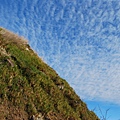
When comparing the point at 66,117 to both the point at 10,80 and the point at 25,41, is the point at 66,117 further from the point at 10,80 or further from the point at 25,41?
the point at 25,41

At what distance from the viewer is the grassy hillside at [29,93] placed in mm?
12633

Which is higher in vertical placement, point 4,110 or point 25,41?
point 25,41

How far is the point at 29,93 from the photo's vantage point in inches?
540

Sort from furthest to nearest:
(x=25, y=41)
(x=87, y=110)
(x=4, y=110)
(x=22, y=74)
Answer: (x=25, y=41)
(x=87, y=110)
(x=22, y=74)
(x=4, y=110)

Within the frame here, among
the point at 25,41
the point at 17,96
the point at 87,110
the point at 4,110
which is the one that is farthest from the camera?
the point at 25,41

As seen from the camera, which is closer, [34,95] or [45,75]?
[34,95]

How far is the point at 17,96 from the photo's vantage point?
12.9 metres

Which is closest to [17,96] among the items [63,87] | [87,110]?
[63,87]

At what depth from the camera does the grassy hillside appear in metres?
12.6

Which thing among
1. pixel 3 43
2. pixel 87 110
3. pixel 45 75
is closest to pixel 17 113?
pixel 45 75

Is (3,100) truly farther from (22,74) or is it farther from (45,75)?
(45,75)

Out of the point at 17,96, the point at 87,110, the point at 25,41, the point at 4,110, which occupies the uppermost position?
the point at 25,41

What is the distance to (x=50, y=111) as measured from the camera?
1382 cm

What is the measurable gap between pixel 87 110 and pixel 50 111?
16.6 ft
